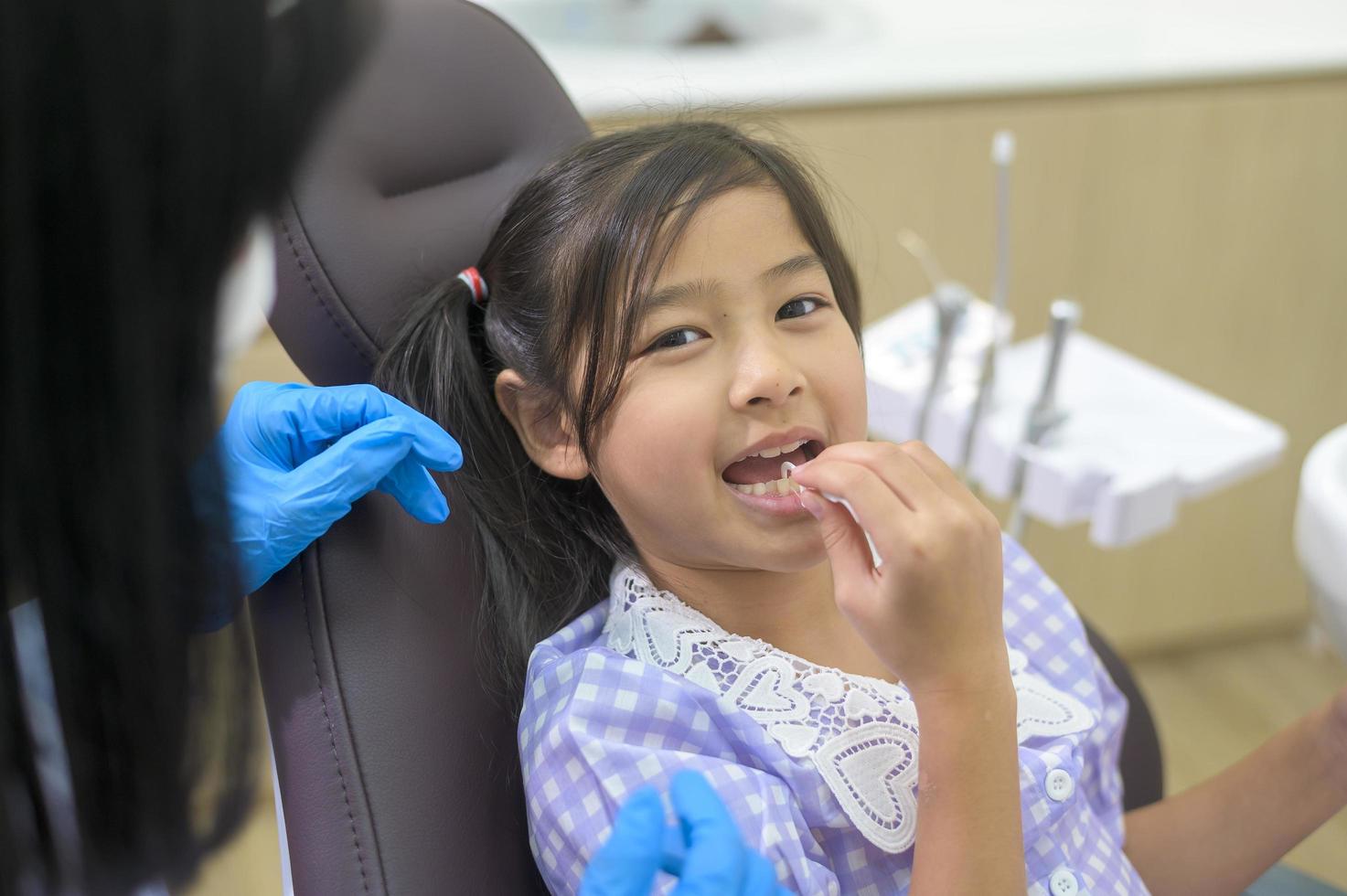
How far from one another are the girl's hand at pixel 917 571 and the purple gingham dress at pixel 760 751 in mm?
125

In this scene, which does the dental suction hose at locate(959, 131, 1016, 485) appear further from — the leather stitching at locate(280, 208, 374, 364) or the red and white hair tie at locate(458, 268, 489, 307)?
the leather stitching at locate(280, 208, 374, 364)

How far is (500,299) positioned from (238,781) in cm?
49

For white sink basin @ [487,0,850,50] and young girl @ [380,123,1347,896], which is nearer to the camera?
young girl @ [380,123,1347,896]

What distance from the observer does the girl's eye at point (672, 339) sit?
3.17ft

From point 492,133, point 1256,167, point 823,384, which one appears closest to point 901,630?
point 823,384

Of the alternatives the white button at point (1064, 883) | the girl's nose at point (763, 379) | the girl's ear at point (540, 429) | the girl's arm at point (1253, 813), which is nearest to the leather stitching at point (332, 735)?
the girl's ear at point (540, 429)

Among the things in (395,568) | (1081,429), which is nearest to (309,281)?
(395,568)

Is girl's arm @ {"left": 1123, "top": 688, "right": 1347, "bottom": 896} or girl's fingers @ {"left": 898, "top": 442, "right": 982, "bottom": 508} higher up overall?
girl's fingers @ {"left": 898, "top": 442, "right": 982, "bottom": 508}

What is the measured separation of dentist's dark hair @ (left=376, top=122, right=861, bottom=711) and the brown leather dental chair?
0.04 metres

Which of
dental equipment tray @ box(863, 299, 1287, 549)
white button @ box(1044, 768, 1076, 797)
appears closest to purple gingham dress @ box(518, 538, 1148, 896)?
white button @ box(1044, 768, 1076, 797)

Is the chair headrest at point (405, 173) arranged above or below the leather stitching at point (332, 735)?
above

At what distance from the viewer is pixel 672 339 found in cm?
97

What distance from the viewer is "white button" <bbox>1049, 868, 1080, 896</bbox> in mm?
952

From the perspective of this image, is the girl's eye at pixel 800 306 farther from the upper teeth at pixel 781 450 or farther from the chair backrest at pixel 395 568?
the chair backrest at pixel 395 568
